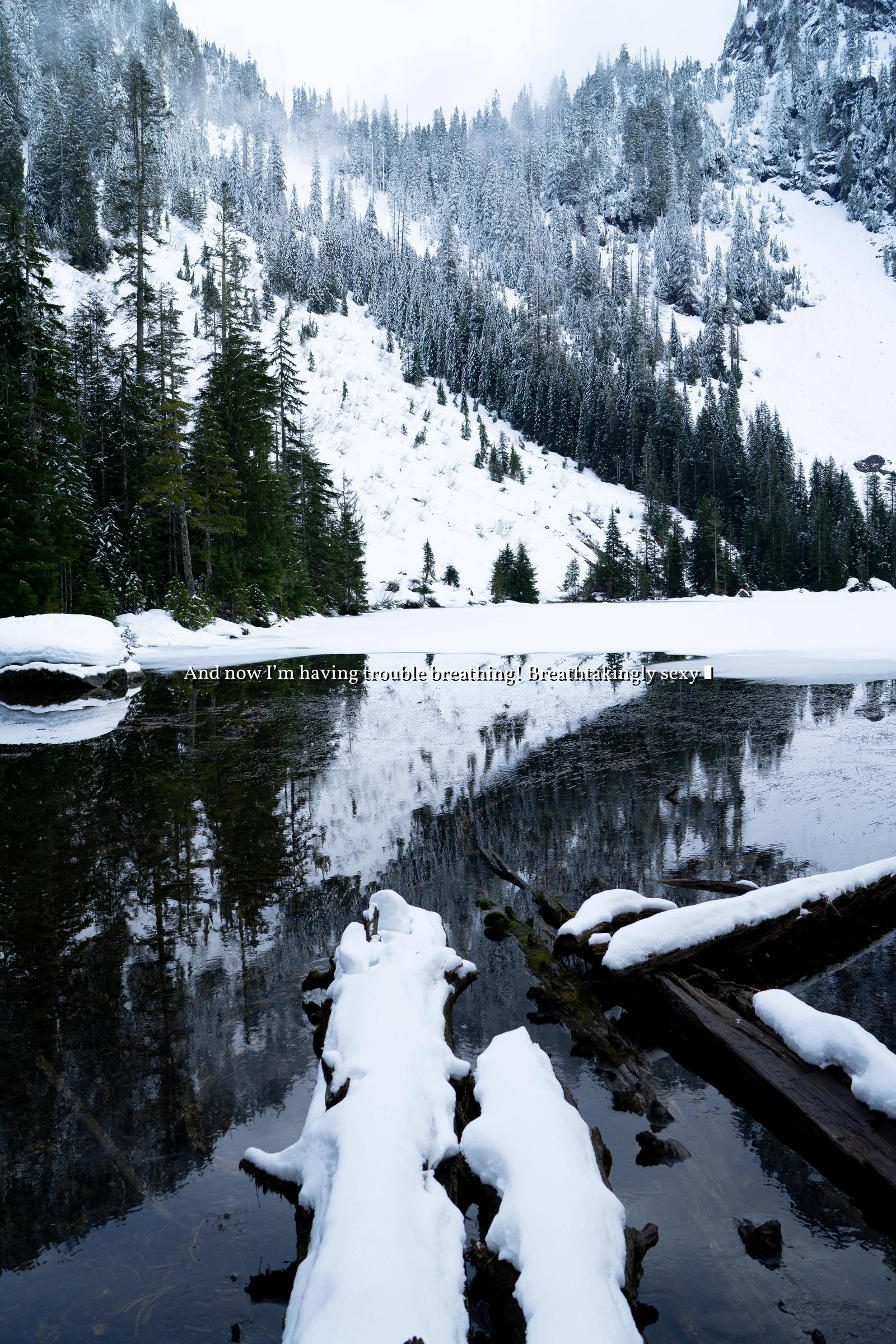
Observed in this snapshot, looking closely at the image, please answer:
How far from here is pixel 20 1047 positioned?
317cm

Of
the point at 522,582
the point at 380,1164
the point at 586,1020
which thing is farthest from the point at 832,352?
the point at 380,1164

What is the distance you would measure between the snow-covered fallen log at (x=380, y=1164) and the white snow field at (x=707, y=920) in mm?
887

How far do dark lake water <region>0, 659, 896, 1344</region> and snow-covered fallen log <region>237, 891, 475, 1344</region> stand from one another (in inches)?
11.5

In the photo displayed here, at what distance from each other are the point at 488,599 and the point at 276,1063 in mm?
53066

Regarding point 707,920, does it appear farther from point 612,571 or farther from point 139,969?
point 612,571

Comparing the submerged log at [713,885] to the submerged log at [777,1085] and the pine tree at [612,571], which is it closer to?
the submerged log at [777,1085]

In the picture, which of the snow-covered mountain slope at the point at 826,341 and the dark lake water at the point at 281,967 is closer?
the dark lake water at the point at 281,967

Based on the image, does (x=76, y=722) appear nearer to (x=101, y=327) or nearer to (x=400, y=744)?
(x=400, y=744)

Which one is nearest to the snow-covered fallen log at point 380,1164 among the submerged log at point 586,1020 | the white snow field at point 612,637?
the submerged log at point 586,1020

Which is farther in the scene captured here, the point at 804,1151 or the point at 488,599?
the point at 488,599

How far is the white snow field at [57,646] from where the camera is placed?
14062mm

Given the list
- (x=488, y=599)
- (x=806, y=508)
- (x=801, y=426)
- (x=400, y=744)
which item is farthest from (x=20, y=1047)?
(x=801, y=426)

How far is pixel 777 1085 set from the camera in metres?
2.55

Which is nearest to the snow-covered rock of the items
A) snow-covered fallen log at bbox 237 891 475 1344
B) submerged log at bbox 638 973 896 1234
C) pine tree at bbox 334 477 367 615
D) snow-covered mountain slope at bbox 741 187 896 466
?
snow-covered fallen log at bbox 237 891 475 1344
